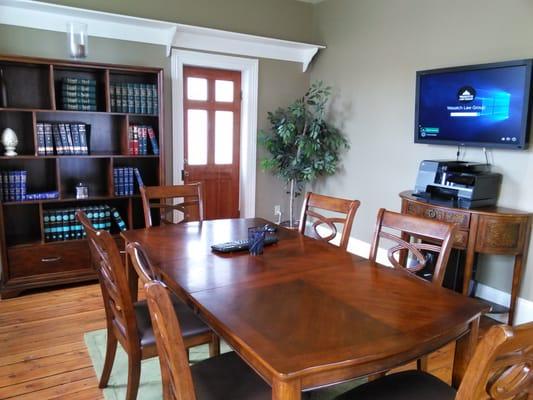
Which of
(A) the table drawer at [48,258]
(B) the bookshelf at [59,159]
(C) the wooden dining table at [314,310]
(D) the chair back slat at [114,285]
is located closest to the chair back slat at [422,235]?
(C) the wooden dining table at [314,310]

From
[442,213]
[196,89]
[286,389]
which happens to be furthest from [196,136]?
[286,389]

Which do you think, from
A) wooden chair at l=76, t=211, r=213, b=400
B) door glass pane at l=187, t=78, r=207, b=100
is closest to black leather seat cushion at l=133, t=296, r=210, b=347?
wooden chair at l=76, t=211, r=213, b=400

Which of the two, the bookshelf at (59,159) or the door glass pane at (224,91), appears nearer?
the bookshelf at (59,159)

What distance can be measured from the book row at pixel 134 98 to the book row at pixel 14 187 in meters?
0.93

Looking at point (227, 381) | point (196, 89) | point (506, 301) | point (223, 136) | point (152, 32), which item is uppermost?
point (152, 32)

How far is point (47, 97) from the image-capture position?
3635 mm

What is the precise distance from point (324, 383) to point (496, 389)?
0.42 m

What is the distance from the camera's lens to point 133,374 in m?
1.92

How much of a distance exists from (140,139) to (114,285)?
2.30 m

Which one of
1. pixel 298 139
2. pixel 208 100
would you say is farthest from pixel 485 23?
pixel 208 100

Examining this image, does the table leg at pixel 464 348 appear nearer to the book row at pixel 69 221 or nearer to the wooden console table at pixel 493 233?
the wooden console table at pixel 493 233

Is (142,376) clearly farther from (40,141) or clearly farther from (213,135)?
(213,135)

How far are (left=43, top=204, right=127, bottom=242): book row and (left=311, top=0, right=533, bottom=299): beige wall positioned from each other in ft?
8.15

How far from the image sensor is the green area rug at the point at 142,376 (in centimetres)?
221
